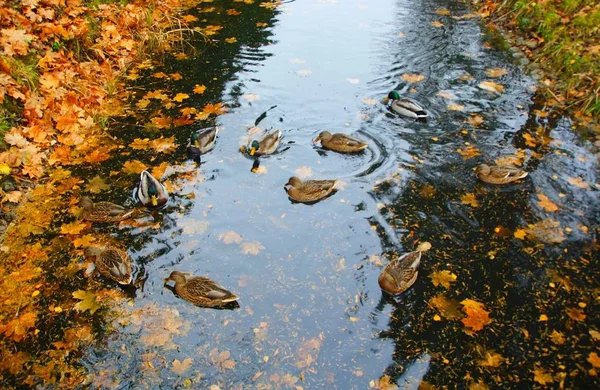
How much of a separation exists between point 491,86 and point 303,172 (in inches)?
181

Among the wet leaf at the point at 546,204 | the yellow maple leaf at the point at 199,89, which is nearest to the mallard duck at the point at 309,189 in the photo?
the wet leaf at the point at 546,204

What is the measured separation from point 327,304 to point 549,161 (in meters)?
4.40

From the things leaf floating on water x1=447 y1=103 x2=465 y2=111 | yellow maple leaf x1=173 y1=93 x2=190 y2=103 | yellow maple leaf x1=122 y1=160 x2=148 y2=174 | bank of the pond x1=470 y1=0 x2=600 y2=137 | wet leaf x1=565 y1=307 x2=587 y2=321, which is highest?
bank of the pond x1=470 y1=0 x2=600 y2=137

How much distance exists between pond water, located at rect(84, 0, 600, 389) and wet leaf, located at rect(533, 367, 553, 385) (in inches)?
0.6

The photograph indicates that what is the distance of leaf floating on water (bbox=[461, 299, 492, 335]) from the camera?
4629 mm

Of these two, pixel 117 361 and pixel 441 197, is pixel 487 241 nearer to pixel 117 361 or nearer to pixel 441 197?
pixel 441 197

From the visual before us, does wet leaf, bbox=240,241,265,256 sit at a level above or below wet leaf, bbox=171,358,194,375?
above

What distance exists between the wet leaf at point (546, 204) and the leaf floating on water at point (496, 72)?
12.7 ft

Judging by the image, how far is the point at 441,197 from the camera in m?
6.23

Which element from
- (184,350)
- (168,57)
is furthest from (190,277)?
(168,57)

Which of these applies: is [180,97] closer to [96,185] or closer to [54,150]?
[54,150]

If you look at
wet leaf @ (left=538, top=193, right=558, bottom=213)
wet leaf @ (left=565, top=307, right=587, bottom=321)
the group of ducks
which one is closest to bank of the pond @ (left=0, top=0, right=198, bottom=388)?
the group of ducks

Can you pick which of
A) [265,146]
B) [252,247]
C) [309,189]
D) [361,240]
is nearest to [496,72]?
[265,146]

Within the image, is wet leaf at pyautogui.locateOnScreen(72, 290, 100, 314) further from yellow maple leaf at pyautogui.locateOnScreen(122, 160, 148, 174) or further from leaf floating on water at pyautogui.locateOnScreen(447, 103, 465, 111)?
leaf floating on water at pyautogui.locateOnScreen(447, 103, 465, 111)
